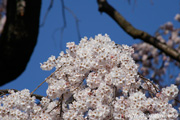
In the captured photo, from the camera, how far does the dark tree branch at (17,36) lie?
2611mm

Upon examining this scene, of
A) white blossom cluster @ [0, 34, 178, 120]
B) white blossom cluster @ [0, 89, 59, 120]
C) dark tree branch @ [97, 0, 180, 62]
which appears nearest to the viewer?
white blossom cluster @ [0, 34, 178, 120]

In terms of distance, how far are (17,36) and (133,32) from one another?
4.78 feet

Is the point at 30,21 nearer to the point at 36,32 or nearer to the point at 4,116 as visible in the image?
the point at 36,32

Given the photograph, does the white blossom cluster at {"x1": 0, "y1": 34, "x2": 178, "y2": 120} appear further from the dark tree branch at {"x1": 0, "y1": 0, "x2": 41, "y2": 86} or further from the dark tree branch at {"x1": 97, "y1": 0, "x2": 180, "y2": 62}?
the dark tree branch at {"x1": 97, "y1": 0, "x2": 180, "y2": 62}

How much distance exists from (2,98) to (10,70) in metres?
1.22

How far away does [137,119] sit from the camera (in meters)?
1.20

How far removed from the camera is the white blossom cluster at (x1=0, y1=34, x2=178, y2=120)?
1.28 m

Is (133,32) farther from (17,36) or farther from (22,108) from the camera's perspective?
(22,108)

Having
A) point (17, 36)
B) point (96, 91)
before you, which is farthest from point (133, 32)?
point (96, 91)

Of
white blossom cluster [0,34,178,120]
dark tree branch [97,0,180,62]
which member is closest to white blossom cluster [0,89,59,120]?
white blossom cluster [0,34,178,120]

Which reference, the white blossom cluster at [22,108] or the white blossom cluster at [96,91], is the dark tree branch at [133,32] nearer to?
the white blossom cluster at [96,91]

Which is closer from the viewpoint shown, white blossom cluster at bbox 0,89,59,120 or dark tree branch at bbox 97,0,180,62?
white blossom cluster at bbox 0,89,59,120

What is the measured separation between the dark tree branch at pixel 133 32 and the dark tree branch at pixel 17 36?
47.5 inches

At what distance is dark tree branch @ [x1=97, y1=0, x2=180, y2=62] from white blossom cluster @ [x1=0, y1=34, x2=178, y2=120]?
1644mm
